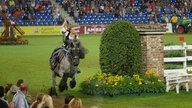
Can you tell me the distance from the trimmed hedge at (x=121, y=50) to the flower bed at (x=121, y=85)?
296 millimetres

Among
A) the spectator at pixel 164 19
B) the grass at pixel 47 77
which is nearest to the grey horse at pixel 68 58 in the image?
the grass at pixel 47 77

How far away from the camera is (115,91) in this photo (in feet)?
59.7

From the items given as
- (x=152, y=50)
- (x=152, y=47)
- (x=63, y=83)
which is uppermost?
(x=152, y=47)

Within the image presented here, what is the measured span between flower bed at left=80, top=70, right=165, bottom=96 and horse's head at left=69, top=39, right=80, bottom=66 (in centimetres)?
109

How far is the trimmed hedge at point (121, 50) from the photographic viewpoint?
18828 mm

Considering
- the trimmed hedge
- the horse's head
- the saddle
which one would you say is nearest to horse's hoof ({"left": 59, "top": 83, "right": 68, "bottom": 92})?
the saddle

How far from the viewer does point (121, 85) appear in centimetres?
1833

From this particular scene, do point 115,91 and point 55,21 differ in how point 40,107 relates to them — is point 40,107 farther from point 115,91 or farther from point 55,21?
point 55,21

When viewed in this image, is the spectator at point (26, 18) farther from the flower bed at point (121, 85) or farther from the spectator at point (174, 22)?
the flower bed at point (121, 85)

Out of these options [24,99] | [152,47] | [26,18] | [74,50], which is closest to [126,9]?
[26,18]

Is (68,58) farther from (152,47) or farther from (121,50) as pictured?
(152,47)

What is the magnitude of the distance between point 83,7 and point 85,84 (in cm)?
4171

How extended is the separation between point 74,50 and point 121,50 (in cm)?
183

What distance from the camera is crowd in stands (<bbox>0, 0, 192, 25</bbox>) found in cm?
5638
